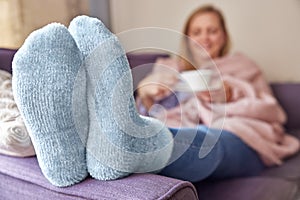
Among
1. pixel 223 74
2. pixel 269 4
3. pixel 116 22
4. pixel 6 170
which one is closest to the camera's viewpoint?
pixel 6 170

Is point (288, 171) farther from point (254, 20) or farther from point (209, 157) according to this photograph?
point (254, 20)

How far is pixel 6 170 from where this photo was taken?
82 cm

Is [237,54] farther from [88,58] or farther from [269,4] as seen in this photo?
[88,58]

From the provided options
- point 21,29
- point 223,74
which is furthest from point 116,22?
point 223,74

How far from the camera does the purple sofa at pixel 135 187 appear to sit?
0.67 m

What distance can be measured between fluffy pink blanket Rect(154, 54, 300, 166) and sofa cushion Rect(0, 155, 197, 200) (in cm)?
51

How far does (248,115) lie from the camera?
4.86 ft

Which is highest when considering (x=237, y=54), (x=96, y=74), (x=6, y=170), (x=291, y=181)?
(x=96, y=74)

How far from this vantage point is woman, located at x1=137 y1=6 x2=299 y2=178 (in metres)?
1.27

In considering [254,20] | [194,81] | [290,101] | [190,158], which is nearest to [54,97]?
[190,158]

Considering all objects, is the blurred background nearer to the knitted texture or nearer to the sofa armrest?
the sofa armrest

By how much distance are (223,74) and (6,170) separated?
1100 millimetres

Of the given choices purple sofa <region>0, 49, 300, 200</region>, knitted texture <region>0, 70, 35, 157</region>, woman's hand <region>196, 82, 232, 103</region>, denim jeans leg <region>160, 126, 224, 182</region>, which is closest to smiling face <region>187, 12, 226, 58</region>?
woman's hand <region>196, 82, 232, 103</region>

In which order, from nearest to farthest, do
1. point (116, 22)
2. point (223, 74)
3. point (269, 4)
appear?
point (223, 74)
point (269, 4)
point (116, 22)
